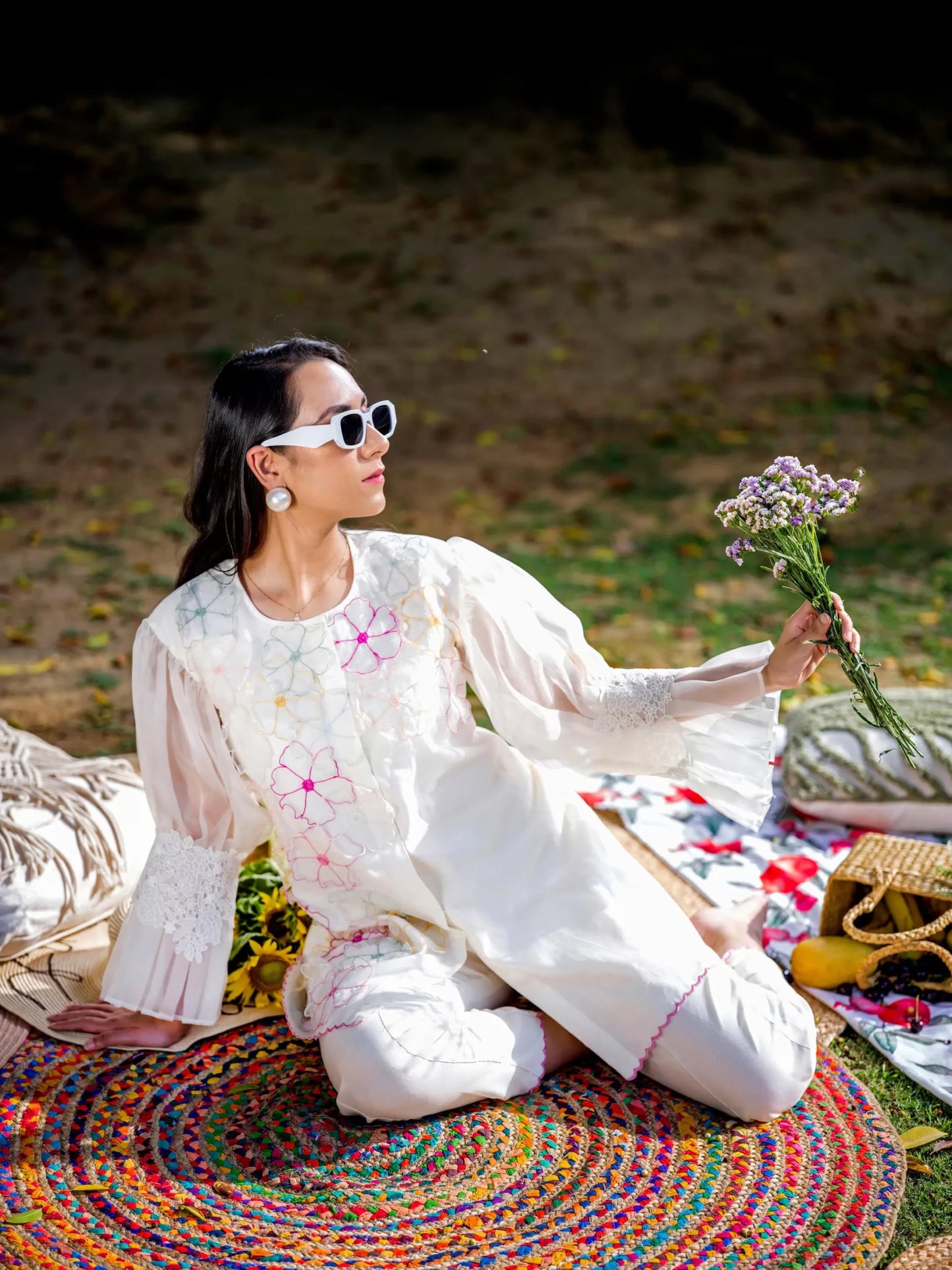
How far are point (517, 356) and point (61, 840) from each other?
6.43 meters

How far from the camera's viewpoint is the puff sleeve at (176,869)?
2910mm

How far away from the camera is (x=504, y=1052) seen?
2816mm

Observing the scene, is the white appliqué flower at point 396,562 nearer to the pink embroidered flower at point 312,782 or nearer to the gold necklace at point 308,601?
the gold necklace at point 308,601

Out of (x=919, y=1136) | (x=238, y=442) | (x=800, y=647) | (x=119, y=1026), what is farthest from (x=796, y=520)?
(x=119, y=1026)

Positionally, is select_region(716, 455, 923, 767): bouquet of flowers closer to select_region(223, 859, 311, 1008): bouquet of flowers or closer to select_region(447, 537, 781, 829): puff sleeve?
select_region(447, 537, 781, 829): puff sleeve

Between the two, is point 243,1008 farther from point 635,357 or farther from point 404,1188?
point 635,357

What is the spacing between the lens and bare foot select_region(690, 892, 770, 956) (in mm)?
3119

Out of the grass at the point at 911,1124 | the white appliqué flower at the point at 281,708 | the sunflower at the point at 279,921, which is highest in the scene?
the white appliqué flower at the point at 281,708

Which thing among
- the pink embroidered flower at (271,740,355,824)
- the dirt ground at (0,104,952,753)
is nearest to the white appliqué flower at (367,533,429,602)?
the pink embroidered flower at (271,740,355,824)

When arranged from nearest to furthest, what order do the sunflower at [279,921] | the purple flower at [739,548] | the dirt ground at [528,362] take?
the purple flower at [739,548], the sunflower at [279,921], the dirt ground at [528,362]

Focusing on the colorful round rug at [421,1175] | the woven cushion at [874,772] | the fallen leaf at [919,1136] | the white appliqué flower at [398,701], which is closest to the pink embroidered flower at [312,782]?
the white appliqué flower at [398,701]

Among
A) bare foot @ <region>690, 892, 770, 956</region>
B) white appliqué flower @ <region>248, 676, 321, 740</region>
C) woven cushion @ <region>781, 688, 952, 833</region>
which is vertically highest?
white appliqué flower @ <region>248, 676, 321, 740</region>

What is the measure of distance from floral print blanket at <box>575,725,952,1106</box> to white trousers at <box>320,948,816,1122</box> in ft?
1.13

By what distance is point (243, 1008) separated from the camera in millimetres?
3207
